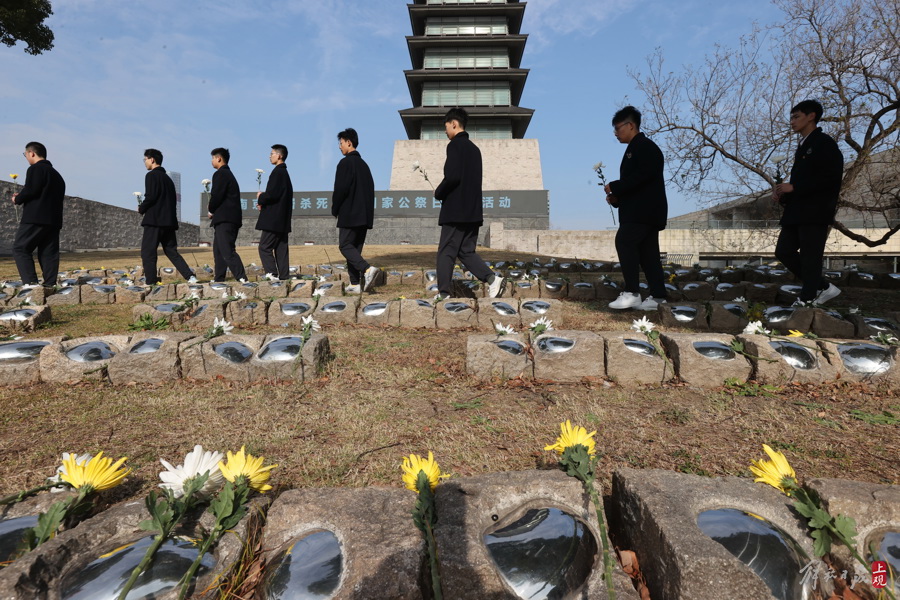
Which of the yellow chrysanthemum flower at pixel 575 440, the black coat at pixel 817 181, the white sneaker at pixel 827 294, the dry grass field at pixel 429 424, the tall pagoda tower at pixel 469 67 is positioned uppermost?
the tall pagoda tower at pixel 469 67

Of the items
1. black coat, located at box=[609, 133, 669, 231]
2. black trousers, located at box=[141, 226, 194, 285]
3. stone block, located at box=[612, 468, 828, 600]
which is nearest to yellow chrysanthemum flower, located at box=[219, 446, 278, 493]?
stone block, located at box=[612, 468, 828, 600]

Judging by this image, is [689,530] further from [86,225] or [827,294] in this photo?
[86,225]

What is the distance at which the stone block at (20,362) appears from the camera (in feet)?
8.58

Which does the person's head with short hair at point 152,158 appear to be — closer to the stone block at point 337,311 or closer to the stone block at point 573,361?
the stone block at point 337,311

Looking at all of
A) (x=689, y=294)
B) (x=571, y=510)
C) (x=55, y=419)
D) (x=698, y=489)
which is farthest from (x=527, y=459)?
(x=689, y=294)

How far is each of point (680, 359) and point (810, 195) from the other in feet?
8.37

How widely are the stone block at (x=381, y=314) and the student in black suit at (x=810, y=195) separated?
11.1 feet

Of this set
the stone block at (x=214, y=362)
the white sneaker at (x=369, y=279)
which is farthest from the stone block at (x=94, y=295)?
the stone block at (x=214, y=362)

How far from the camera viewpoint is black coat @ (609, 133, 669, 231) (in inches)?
173

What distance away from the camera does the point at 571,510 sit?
4.07 ft

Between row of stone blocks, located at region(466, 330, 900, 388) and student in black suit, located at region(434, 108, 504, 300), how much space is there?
1942 millimetres

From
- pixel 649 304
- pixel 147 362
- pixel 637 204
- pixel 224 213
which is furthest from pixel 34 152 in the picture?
pixel 649 304

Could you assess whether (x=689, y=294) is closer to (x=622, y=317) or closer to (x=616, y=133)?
(x=622, y=317)

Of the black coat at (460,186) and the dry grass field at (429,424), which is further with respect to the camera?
the black coat at (460,186)
